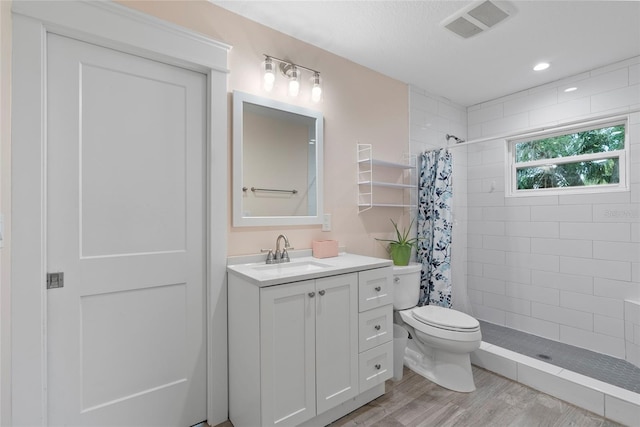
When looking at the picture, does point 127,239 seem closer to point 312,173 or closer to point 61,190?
point 61,190

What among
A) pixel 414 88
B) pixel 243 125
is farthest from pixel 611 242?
pixel 243 125

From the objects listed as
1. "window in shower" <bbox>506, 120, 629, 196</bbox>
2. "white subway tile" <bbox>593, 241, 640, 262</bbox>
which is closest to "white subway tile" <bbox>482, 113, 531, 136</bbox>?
"window in shower" <bbox>506, 120, 629, 196</bbox>

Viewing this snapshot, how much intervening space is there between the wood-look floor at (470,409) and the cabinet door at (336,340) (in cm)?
22

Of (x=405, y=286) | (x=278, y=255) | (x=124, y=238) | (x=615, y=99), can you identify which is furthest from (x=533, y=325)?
(x=124, y=238)

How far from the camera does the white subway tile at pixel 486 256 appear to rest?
299 centimetres

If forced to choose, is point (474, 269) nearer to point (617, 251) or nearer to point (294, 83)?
point (617, 251)

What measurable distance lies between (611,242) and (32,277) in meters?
3.68

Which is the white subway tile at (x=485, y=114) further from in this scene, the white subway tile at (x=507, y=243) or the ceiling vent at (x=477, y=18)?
the ceiling vent at (x=477, y=18)

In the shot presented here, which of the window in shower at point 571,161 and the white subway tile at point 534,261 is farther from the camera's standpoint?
the white subway tile at point 534,261

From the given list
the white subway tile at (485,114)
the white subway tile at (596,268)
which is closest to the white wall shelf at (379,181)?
the white subway tile at (485,114)

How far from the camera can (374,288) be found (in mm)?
1820

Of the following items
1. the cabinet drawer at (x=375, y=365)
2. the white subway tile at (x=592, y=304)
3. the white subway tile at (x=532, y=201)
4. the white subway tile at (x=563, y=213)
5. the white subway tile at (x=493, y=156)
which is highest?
the white subway tile at (x=493, y=156)

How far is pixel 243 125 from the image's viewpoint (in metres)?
1.81

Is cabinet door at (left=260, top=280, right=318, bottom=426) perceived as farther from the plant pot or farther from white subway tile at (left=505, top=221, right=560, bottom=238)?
white subway tile at (left=505, top=221, right=560, bottom=238)
